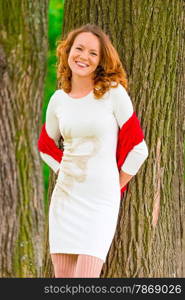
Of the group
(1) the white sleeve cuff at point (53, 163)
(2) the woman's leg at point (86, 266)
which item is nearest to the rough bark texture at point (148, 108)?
(1) the white sleeve cuff at point (53, 163)

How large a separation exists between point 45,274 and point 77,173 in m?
1.29

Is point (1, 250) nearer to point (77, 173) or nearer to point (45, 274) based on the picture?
point (45, 274)

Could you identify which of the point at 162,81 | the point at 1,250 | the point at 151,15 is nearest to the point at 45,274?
the point at 162,81

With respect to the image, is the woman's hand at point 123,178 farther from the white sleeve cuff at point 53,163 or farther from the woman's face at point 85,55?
the woman's face at point 85,55

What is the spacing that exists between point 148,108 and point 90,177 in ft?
3.35

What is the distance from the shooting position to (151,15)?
594 cm

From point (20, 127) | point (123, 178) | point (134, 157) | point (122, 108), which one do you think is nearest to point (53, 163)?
point (123, 178)

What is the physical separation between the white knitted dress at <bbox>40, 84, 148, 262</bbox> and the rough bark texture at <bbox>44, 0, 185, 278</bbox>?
2.35ft

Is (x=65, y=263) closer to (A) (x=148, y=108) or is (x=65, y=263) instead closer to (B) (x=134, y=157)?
(B) (x=134, y=157)

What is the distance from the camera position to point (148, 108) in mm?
5863

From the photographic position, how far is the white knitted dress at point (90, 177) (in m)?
5.05

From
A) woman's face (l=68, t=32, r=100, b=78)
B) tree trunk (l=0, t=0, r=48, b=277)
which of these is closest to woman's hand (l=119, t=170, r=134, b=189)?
woman's face (l=68, t=32, r=100, b=78)

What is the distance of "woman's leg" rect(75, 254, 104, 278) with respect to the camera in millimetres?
4988

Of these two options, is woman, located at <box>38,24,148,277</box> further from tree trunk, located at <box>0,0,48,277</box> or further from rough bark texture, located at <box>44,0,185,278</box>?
tree trunk, located at <box>0,0,48,277</box>
